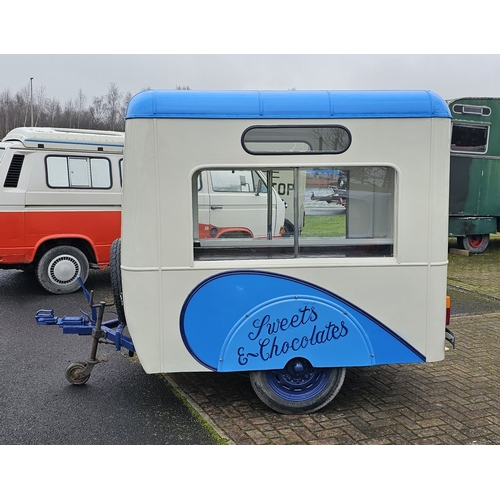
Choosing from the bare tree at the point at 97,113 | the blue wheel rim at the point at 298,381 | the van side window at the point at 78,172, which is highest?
the bare tree at the point at 97,113

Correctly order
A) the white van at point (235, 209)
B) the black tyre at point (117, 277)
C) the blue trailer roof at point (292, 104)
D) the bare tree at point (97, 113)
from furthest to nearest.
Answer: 1. the bare tree at point (97, 113)
2. the black tyre at point (117, 277)
3. the white van at point (235, 209)
4. the blue trailer roof at point (292, 104)

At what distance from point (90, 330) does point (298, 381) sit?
6.07ft

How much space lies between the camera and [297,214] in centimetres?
432

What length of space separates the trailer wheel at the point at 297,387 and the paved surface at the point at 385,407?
0.30 ft

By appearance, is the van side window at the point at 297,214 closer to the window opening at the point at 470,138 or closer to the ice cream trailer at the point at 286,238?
the ice cream trailer at the point at 286,238

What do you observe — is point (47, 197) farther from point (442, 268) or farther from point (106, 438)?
point (442, 268)

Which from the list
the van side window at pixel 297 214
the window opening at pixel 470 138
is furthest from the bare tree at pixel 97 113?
the van side window at pixel 297 214

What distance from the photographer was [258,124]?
13.3ft

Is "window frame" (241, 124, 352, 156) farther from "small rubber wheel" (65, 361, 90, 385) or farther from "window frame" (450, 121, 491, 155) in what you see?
"window frame" (450, 121, 491, 155)

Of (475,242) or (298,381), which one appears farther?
(475,242)

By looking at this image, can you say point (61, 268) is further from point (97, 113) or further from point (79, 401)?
point (97, 113)

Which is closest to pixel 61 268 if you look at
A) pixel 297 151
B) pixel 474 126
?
pixel 297 151

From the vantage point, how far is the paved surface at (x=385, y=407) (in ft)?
13.6

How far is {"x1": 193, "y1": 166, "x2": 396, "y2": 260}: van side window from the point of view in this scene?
4246 mm
